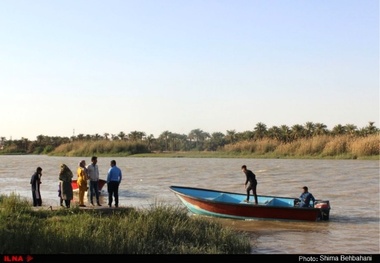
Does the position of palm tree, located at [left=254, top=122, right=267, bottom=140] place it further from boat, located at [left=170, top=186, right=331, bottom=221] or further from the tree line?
boat, located at [left=170, top=186, right=331, bottom=221]

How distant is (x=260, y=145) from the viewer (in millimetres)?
68500

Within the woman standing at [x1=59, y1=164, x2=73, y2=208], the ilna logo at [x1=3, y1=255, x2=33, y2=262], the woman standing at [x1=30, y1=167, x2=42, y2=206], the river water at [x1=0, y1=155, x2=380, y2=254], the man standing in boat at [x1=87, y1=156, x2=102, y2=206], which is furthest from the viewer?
the woman standing at [x1=30, y1=167, x2=42, y2=206]

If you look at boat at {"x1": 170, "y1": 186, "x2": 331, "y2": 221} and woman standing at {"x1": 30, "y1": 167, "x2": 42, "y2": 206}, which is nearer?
woman standing at {"x1": 30, "y1": 167, "x2": 42, "y2": 206}

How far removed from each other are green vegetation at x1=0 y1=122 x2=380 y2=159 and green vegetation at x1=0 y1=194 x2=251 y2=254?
4144 cm

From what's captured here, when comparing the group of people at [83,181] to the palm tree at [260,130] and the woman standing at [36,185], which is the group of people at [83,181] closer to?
the woman standing at [36,185]

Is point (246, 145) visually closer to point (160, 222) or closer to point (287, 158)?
point (287, 158)

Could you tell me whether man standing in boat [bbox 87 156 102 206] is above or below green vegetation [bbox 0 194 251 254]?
above

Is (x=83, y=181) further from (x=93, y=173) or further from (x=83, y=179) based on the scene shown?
(x=93, y=173)

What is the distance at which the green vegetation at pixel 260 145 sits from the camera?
55906mm

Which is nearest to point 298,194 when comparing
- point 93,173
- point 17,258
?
point 93,173

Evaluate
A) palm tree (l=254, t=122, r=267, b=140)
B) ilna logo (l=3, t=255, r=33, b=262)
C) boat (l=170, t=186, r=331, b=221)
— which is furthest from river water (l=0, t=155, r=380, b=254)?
palm tree (l=254, t=122, r=267, b=140)

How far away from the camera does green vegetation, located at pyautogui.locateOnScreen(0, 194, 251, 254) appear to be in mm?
9695

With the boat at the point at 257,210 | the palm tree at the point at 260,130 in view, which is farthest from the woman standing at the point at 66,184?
the palm tree at the point at 260,130

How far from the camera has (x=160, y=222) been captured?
12.3 m
